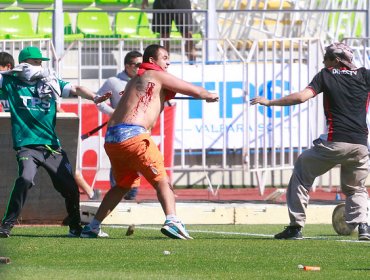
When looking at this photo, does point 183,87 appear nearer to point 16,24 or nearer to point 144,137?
point 144,137

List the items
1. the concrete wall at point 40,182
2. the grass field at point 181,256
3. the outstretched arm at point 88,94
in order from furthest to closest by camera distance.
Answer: the concrete wall at point 40,182
the outstretched arm at point 88,94
the grass field at point 181,256

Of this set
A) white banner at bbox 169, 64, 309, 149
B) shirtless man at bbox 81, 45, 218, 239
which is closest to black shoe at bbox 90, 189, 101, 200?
white banner at bbox 169, 64, 309, 149

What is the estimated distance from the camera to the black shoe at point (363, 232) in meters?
12.4

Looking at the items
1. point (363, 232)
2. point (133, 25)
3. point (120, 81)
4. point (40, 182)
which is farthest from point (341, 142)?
point (133, 25)

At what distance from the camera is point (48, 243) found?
11.6m

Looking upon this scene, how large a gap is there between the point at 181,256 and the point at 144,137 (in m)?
1.82

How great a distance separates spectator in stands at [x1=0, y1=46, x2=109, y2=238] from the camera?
12531mm

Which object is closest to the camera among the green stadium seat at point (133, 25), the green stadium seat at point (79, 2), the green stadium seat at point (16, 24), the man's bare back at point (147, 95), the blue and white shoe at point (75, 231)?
the man's bare back at point (147, 95)

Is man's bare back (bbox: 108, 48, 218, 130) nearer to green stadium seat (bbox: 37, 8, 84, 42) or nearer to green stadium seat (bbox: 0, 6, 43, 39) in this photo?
green stadium seat (bbox: 37, 8, 84, 42)

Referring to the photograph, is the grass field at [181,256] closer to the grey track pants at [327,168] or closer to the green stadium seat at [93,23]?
the grey track pants at [327,168]

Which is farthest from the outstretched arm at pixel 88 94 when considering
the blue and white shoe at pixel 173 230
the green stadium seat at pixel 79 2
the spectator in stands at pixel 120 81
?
the green stadium seat at pixel 79 2

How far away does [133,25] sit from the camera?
23859 millimetres

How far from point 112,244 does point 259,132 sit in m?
7.49

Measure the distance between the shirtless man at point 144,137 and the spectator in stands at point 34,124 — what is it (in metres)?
0.50
